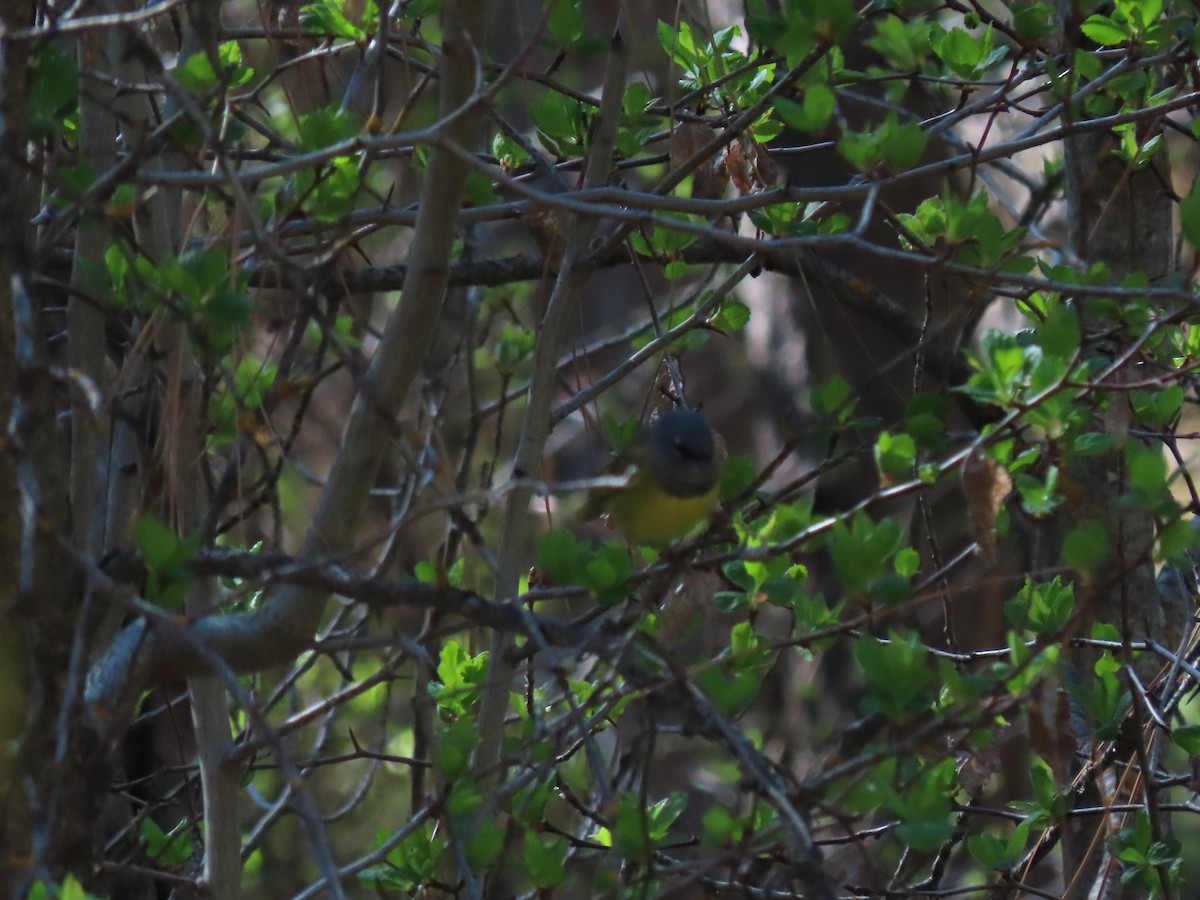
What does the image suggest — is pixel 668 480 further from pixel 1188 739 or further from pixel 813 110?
pixel 1188 739

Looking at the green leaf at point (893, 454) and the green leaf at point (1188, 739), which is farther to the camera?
the green leaf at point (1188, 739)

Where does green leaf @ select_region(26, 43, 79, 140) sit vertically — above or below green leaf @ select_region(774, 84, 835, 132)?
above

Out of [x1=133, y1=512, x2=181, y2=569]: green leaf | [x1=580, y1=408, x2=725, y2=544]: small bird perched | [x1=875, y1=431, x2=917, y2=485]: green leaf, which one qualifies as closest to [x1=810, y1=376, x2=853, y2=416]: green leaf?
[x1=875, y1=431, x2=917, y2=485]: green leaf

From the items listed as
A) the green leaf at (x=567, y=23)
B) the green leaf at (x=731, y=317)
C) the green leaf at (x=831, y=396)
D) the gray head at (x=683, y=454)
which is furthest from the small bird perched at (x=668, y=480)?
the green leaf at (x=567, y=23)

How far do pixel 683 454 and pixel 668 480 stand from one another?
59 mm

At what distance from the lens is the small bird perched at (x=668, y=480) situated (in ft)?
8.07

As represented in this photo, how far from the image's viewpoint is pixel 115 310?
6.88 feet

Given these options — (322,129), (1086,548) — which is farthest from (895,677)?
(322,129)

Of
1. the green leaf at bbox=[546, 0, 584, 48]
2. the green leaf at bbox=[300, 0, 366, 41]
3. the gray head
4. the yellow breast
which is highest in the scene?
the green leaf at bbox=[300, 0, 366, 41]

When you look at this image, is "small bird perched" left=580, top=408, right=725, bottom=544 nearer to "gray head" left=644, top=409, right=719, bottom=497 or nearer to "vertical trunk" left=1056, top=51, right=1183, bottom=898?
"gray head" left=644, top=409, right=719, bottom=497

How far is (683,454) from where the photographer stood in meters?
2.54

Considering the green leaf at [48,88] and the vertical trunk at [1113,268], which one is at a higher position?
the green leaf at [48,88]

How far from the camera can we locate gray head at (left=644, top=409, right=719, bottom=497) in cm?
246

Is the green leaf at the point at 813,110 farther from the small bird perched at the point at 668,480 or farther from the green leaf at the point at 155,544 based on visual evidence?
the green leaf at the point at 155,544
